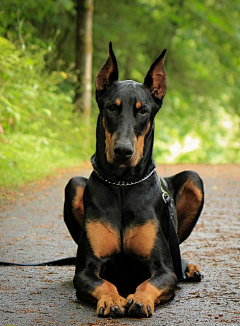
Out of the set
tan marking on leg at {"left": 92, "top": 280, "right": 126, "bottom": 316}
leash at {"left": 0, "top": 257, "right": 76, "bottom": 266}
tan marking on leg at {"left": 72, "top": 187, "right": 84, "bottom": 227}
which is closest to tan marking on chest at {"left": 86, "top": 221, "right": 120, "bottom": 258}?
tan marking on leg at {"left": 92, "top": 280, "right": 126, "bottom": 316}

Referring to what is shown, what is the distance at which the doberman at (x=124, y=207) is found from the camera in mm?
3820

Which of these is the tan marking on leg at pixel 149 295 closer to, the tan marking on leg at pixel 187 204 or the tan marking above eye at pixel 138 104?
the tan marking above eye at pixel 138 104

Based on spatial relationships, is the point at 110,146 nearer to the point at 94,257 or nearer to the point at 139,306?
the point at 94,257

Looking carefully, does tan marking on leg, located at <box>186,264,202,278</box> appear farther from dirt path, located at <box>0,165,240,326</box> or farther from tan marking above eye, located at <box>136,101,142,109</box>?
tan marking above eye, located at <box>136,101,142,109</box>

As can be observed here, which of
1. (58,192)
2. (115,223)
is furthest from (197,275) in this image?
(58,192)

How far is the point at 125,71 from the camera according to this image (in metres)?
21.9

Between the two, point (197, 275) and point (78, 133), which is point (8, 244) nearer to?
point (197, 275)

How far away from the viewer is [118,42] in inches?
819

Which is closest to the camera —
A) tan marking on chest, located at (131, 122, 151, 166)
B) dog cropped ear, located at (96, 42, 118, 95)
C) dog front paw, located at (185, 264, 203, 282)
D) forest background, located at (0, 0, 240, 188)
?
tan marking on chest, located at (131, 122, 151, 166)

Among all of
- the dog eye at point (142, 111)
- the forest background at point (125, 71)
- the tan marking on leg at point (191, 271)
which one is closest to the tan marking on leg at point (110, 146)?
the dog eye at point (142, 111)

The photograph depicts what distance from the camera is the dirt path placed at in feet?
11.6

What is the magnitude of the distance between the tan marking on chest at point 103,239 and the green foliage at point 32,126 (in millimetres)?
5240

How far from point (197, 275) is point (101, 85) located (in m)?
1.57

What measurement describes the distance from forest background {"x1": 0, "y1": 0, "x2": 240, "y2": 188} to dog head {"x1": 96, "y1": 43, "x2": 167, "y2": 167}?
6.35 m
